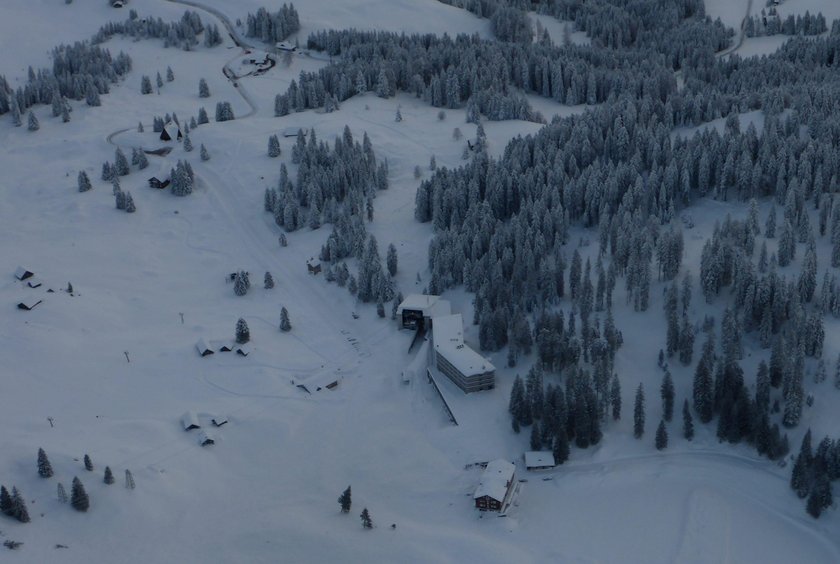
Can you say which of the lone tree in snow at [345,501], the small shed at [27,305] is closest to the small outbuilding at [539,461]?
the lone tree in snow at [345,501]

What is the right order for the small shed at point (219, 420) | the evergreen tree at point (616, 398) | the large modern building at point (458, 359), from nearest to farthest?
the evergreen tree at point (616, 398) < the small shed at point (219, 420) < the large modern building at point (458, 359)

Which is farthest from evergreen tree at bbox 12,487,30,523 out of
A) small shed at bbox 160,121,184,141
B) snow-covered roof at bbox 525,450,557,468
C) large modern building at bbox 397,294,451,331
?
small shed at bbox 160,121,184,141

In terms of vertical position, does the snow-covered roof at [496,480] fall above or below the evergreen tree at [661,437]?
below

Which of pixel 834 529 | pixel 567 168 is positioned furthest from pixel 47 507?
pixel 567 168

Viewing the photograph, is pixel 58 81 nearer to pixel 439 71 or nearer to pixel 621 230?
pixel 439 71

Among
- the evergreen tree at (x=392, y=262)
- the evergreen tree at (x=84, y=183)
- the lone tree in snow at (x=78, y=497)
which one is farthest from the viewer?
the evergreen tree at (x=84, y=183)

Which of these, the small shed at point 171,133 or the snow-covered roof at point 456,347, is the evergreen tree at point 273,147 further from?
the snow-covered roof at point 456,347
